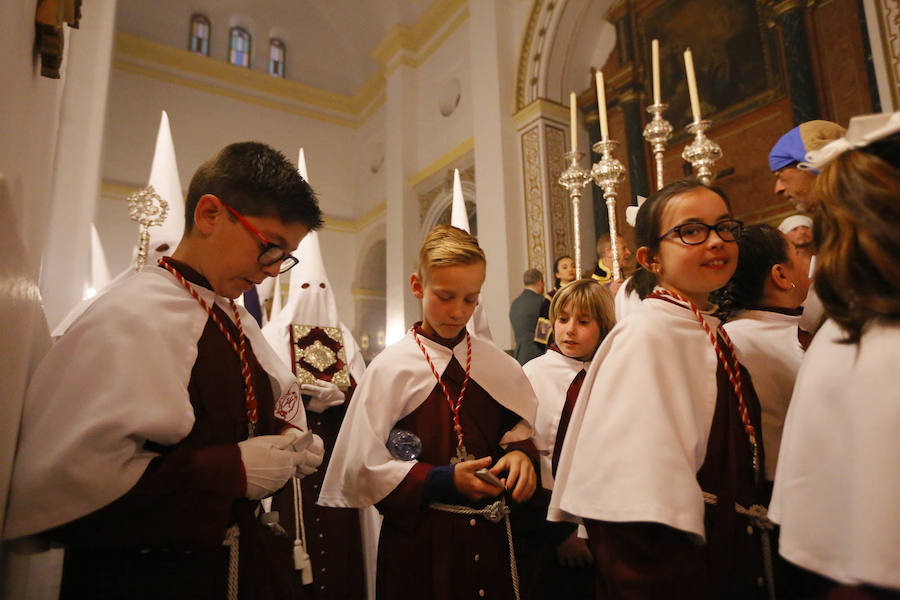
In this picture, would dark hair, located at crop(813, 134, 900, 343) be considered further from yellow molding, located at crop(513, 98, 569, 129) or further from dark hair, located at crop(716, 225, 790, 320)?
yellow molding, located at crop(513, 98, 569, 129)

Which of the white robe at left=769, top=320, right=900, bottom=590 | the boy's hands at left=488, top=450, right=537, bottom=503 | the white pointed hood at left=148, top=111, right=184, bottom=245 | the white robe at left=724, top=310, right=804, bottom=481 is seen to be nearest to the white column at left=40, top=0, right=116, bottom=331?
the white pointed hood at left=148, top=111, right=184, bottom=245

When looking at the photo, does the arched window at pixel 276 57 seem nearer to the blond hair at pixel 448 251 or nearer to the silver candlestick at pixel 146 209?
the silver candlestick at pixel 146 209

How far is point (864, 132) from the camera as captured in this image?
1021mm

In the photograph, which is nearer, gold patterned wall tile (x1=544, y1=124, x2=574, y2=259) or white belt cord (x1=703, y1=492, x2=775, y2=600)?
white belt cord (x1=703, y1=492, x2=775, y2=600)

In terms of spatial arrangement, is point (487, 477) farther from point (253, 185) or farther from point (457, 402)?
point (253, 185)

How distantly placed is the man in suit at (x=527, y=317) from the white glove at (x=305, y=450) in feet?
14.0

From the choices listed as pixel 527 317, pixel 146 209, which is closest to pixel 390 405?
pixel 146 209

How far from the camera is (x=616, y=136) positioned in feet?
26.6

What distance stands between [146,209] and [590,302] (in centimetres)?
246

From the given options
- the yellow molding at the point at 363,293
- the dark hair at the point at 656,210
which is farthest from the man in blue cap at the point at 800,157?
the yellow molding at the point at 363,293

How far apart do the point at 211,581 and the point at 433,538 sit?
66 centimetres

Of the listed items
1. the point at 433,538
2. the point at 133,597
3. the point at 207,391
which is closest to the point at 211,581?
the point at 133,597

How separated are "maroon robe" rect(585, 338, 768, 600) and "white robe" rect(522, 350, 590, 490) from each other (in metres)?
0.79

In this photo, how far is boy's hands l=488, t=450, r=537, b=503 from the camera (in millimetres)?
1654
